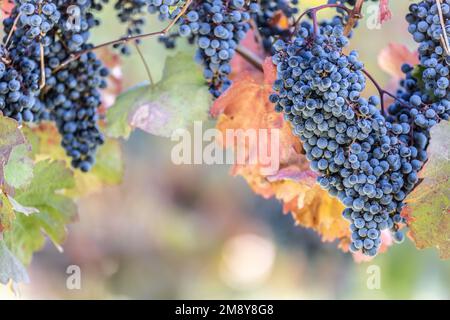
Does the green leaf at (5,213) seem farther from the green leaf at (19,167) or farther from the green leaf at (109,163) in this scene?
the green leaf at (109,163)

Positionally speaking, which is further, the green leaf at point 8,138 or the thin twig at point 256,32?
the thin twig at point 256,32

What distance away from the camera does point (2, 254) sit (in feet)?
4.34

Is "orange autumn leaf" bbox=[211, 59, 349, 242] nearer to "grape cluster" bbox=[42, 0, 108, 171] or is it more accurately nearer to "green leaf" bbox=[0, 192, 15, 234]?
"grape cluster" bbox=[42, 0, 108, 171]

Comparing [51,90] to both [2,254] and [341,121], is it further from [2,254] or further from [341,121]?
[341,121]

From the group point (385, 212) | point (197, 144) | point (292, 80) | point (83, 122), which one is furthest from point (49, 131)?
point (385, 212)

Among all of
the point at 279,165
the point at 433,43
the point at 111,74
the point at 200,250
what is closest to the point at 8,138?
the point at 279,165

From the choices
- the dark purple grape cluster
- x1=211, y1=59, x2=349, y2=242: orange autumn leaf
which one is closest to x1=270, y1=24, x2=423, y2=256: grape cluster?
the dark purple grape cluster

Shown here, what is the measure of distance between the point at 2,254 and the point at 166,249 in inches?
99.1

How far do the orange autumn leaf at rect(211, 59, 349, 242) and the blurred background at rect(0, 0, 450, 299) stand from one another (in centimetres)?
195

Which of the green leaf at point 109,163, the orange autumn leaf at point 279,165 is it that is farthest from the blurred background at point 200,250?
the orange autumn leaf at point 279,165

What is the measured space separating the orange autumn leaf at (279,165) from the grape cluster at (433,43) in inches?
9.8

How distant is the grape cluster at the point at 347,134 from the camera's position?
1.18m

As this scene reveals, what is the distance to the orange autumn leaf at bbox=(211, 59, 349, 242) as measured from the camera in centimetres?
135

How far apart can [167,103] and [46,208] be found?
331mm
